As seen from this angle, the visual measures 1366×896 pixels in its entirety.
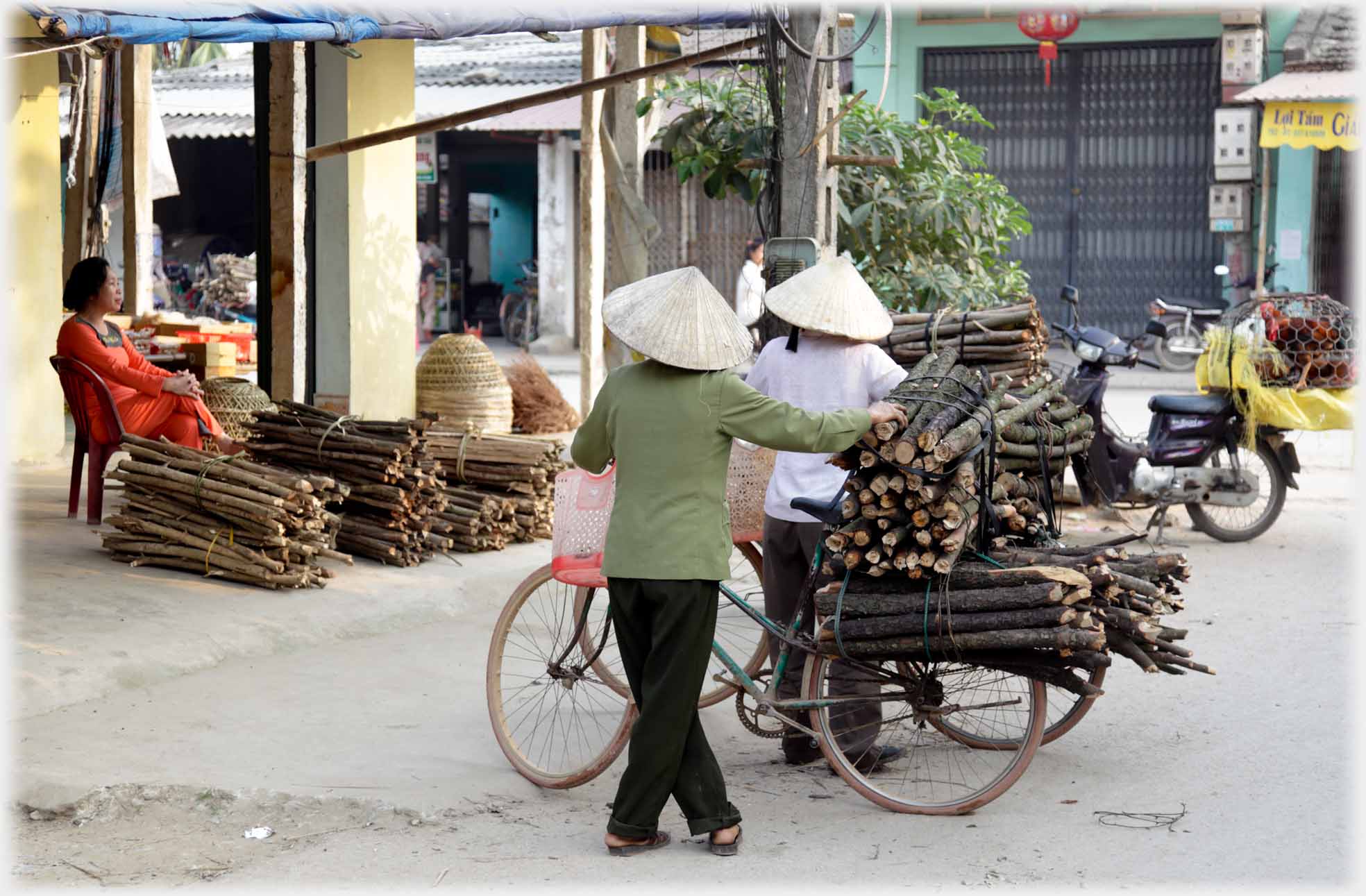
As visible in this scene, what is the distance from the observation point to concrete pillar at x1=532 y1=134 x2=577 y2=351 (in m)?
21.8

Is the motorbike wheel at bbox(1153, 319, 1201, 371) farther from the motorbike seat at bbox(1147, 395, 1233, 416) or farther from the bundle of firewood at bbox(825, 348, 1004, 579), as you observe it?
the bundle of firewood at bbox(825, 348, 1004, 579)

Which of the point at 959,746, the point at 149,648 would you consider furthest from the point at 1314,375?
the point at 149,648

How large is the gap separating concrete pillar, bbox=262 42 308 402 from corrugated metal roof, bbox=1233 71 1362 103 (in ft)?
40.3

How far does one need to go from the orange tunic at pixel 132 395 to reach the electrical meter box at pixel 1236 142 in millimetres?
14798

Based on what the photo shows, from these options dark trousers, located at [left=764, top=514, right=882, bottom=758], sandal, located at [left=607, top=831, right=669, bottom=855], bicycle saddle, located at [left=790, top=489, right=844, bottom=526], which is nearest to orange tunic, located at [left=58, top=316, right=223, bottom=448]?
dark trousers, located at [left=764, top=514, right=882, bottom=758]

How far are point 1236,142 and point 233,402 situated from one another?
13791 mm

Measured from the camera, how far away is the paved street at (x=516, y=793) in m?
4.11

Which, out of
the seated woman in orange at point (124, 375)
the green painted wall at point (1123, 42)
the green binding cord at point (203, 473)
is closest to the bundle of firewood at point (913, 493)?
the green binding cord at point (203, 473)

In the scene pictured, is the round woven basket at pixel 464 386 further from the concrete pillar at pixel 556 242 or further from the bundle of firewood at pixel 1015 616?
the concrete pillar at pixel 556 242

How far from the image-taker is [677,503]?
165 inches

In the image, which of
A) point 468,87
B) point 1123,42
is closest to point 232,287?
point 468,87

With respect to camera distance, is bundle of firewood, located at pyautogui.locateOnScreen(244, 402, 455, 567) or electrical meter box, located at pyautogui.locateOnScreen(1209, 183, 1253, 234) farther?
electrical meter box, located at pyautogui.locateOnScreen(1209, 183, 1253, 234)

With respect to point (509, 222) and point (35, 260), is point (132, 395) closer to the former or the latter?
point (35, 260)

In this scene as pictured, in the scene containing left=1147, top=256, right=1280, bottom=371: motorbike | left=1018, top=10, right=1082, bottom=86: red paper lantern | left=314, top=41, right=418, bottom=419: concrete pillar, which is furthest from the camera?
left=1018, top=10, right=1082, bottom=86: red paper lantern
